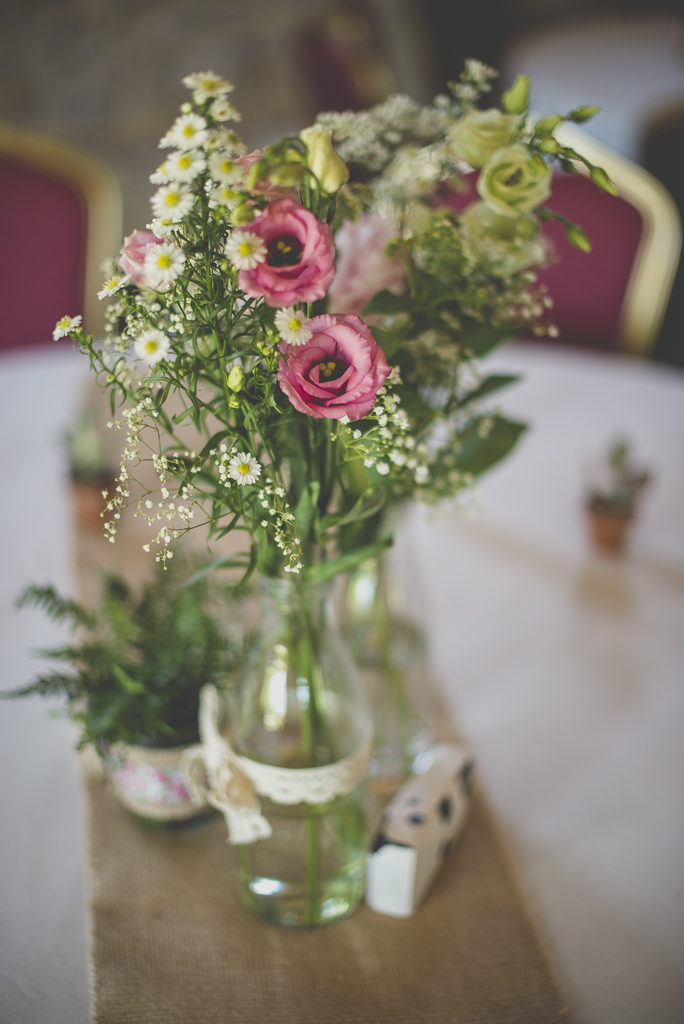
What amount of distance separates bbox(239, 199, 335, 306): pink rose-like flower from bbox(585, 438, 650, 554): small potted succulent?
72 cm

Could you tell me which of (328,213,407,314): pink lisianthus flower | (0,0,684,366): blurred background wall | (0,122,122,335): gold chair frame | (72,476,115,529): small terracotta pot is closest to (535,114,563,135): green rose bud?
(328,213,407,314): pink lisianthus flower

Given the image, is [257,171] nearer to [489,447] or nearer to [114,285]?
[114,285]

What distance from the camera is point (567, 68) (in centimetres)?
354

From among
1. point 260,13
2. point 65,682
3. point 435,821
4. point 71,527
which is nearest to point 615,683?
point 435,821

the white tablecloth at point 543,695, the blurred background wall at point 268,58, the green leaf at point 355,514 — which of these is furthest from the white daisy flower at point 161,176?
the blurred background wall at point 268,58

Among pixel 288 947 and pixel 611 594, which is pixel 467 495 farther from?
pixel 288 947

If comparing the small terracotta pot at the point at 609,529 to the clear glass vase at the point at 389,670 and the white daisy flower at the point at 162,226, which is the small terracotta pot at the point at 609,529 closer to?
the clear glass vase at the point at 389,670

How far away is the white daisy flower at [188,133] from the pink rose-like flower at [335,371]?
11 cm

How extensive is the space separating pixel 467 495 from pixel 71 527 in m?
0.60

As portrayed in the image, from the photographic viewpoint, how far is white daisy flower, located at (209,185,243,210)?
396 millimetres

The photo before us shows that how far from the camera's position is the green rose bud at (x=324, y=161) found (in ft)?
1.32

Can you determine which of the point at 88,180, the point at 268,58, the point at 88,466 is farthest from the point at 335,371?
the point at 268,58

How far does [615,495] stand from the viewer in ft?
3.36

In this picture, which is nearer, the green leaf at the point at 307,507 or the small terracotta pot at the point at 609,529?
the green leaf at the point at 307,507
